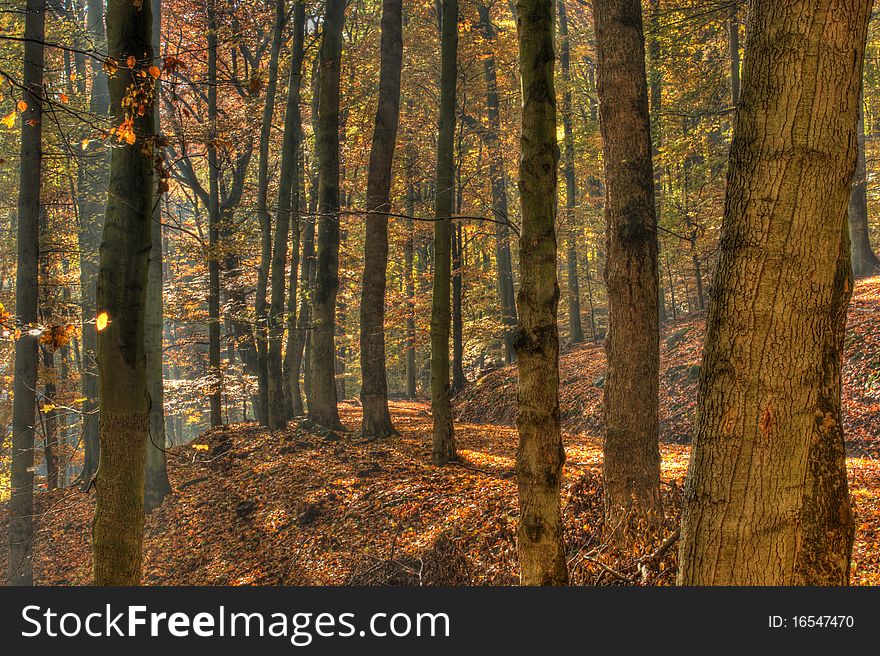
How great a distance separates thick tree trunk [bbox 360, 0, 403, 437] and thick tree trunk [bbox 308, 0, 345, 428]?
0.86 metres

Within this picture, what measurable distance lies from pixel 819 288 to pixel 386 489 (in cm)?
741

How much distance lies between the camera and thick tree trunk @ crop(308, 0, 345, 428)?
12.8m

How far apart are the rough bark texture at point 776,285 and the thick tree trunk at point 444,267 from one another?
6.67m

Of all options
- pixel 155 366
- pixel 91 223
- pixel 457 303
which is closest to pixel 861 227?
pixel 457 303

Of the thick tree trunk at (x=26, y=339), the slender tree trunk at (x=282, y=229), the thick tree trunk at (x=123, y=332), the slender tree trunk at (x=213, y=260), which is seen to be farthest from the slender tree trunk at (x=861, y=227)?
the thick tree trunk at (x=26, y=339)

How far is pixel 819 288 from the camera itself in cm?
271

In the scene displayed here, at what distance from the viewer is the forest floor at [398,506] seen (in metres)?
6.30

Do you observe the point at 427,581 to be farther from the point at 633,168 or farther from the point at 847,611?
the point at 633,168

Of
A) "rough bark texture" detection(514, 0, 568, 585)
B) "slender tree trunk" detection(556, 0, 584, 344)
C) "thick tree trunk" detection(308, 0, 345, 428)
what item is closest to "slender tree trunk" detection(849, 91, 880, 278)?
"slender tree trunk" detection(556, 0, 584, 344)

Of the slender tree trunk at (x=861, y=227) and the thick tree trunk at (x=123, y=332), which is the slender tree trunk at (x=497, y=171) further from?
the thick tree trunk at (x=123, y=332)

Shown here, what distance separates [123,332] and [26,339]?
6226 mm

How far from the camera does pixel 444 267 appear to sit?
9625 mm

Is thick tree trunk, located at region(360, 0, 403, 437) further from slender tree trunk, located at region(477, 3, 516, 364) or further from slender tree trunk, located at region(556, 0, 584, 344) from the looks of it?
slender tree trunk, located at region(556, 0, 584, 344)

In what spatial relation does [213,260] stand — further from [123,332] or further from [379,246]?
[123,332]
